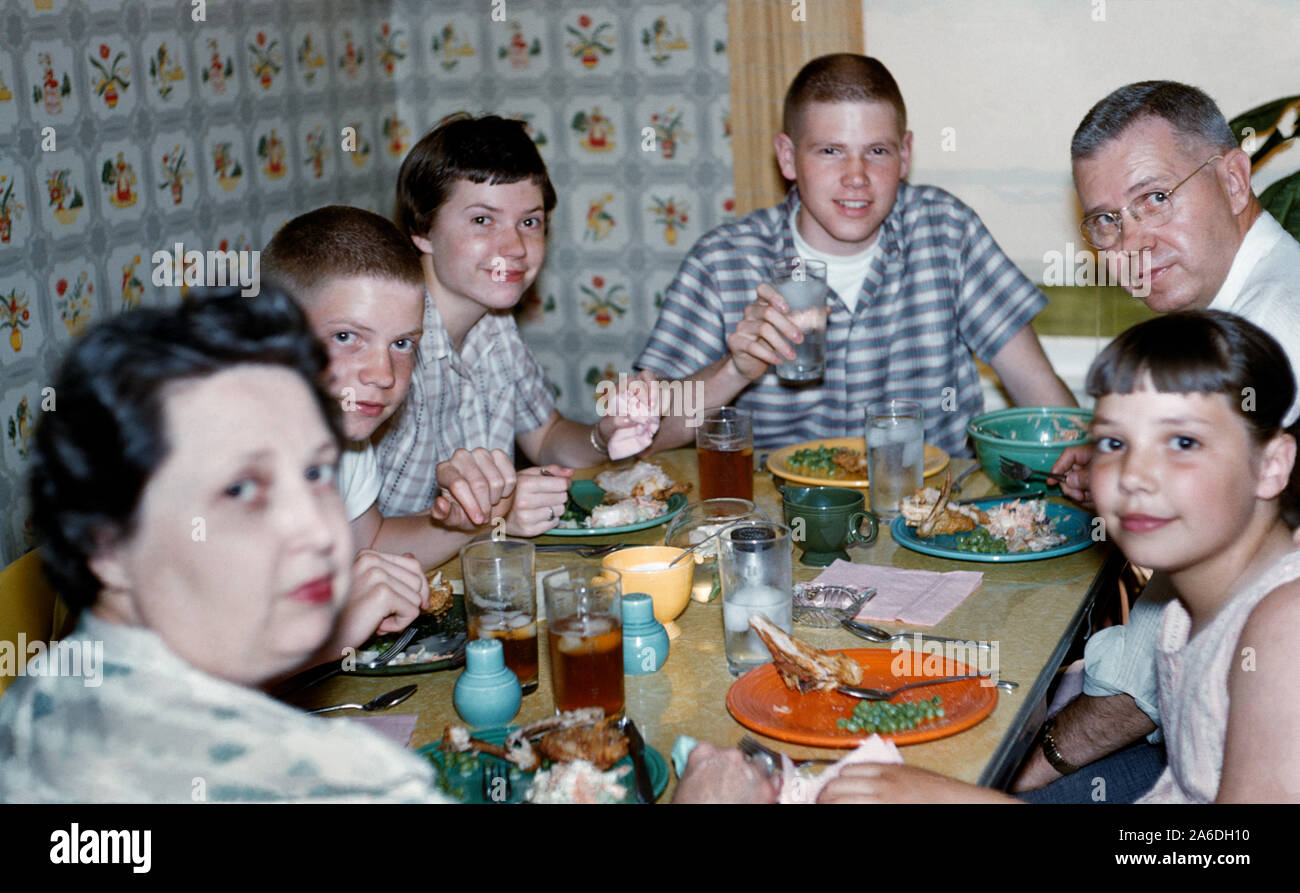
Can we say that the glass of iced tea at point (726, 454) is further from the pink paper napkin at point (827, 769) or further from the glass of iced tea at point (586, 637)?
the pink paper napkin at point (827, 769)

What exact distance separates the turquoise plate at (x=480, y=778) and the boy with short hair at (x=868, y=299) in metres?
1.66

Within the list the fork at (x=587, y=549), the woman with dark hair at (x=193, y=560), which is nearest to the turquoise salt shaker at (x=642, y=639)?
the fork at (x=587, y=549)

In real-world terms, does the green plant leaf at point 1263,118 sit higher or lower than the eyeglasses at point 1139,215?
higher

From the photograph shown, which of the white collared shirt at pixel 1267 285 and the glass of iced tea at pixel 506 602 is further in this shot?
the white collared shirt at pixel 1267 285

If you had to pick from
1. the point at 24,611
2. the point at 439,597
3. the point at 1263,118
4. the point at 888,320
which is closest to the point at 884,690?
the point at 439,597

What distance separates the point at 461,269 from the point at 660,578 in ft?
3.80

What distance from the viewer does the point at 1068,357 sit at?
13.2 feet

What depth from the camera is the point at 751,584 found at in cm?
173

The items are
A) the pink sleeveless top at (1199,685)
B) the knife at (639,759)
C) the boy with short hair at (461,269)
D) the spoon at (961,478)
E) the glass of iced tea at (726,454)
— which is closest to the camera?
the knife at (639,759)

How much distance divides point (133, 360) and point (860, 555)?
1446 millimetres

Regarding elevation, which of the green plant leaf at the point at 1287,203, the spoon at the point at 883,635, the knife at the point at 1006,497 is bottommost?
the spoon at the point at 883,635

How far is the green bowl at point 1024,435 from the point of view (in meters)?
2.43
